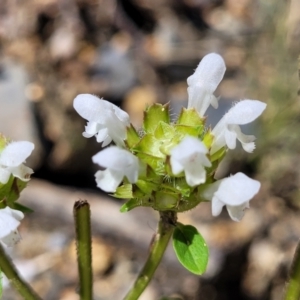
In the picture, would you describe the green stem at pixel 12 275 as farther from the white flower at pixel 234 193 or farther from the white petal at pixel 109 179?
the white flower at pixel 234 193

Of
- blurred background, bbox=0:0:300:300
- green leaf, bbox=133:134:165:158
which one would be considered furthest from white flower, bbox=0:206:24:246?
blurred background, bbox=0:0:300:300

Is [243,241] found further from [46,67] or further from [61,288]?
[46,67]

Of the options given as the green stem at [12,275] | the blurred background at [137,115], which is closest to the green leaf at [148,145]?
the green stem at [12,275]

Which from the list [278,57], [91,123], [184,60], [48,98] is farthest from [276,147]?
[91,123]

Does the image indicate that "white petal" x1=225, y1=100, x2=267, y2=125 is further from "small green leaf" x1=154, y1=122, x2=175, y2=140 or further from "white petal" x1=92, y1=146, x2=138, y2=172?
"white petal" x1=92, y1=146, x2=138, y2=172

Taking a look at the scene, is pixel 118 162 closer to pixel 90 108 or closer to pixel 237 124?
pixel 90 108

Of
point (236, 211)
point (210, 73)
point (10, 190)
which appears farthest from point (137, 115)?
point (236, 211)
